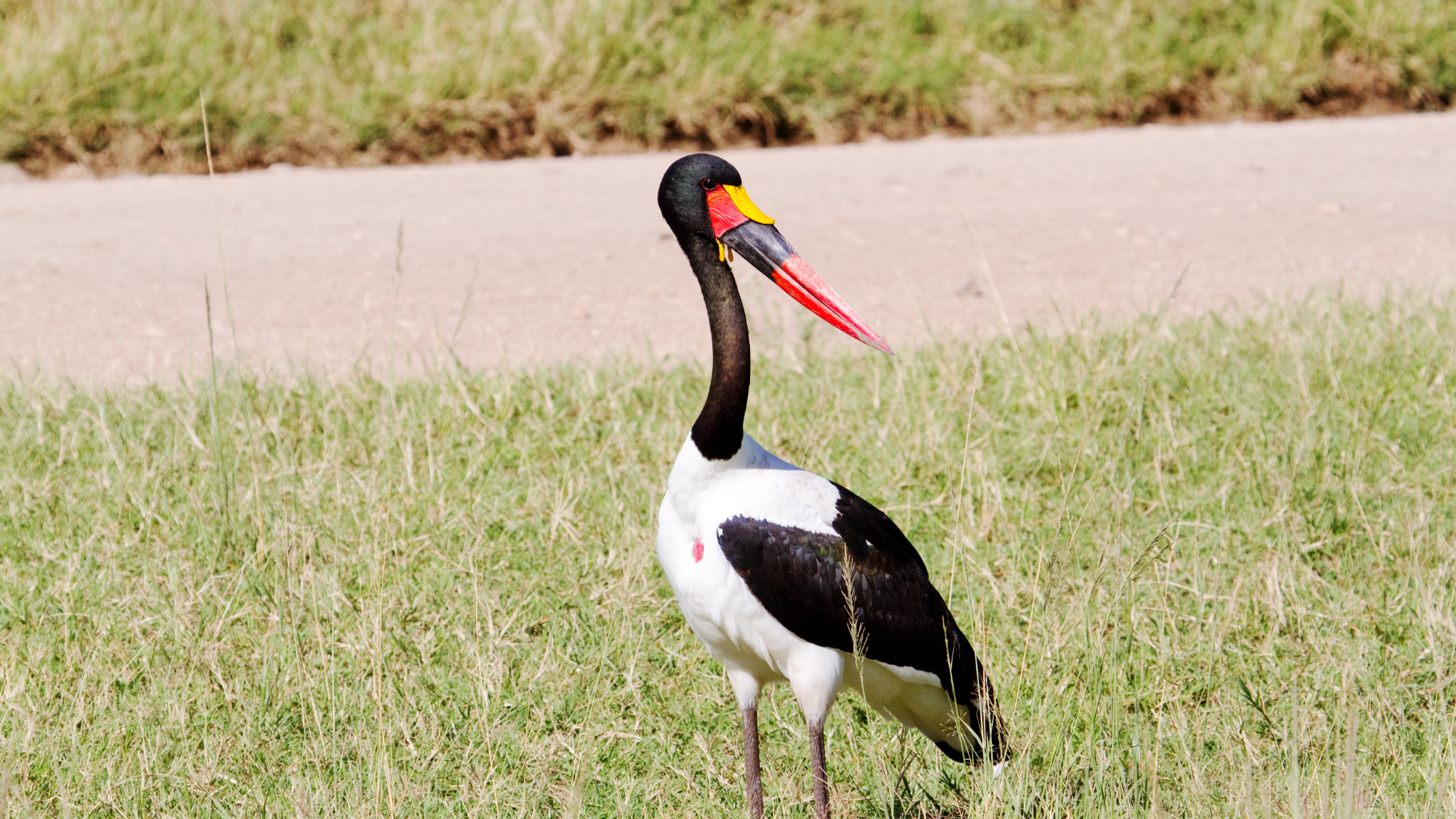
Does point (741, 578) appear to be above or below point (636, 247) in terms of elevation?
above

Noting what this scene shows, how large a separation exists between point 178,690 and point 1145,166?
5606mm

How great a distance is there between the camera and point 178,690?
3.15 metres

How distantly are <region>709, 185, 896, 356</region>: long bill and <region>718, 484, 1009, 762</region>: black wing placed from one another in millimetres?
335

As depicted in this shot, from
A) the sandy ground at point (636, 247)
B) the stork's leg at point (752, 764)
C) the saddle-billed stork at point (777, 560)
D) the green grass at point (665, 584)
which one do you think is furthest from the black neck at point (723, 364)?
the sandy ground at point (636, 247)

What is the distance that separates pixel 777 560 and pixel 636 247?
12.3 feet

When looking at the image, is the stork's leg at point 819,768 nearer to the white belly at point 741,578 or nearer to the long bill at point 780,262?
the white belly at point 741,578

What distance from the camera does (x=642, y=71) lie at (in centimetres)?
777

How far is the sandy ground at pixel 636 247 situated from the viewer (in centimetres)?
532

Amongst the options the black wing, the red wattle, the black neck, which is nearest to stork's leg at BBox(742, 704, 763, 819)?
the black wing

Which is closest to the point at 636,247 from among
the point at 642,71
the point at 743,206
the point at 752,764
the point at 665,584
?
the point at 642,71

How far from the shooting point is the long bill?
8.91 ft

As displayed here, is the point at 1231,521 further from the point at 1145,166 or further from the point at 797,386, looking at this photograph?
the point at 1145,166

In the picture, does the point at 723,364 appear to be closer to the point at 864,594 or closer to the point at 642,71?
the point at 864,594

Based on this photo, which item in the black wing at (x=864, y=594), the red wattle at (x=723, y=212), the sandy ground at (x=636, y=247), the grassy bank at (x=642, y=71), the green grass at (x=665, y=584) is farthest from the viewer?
the grassy bank at (x=642, y=71)
